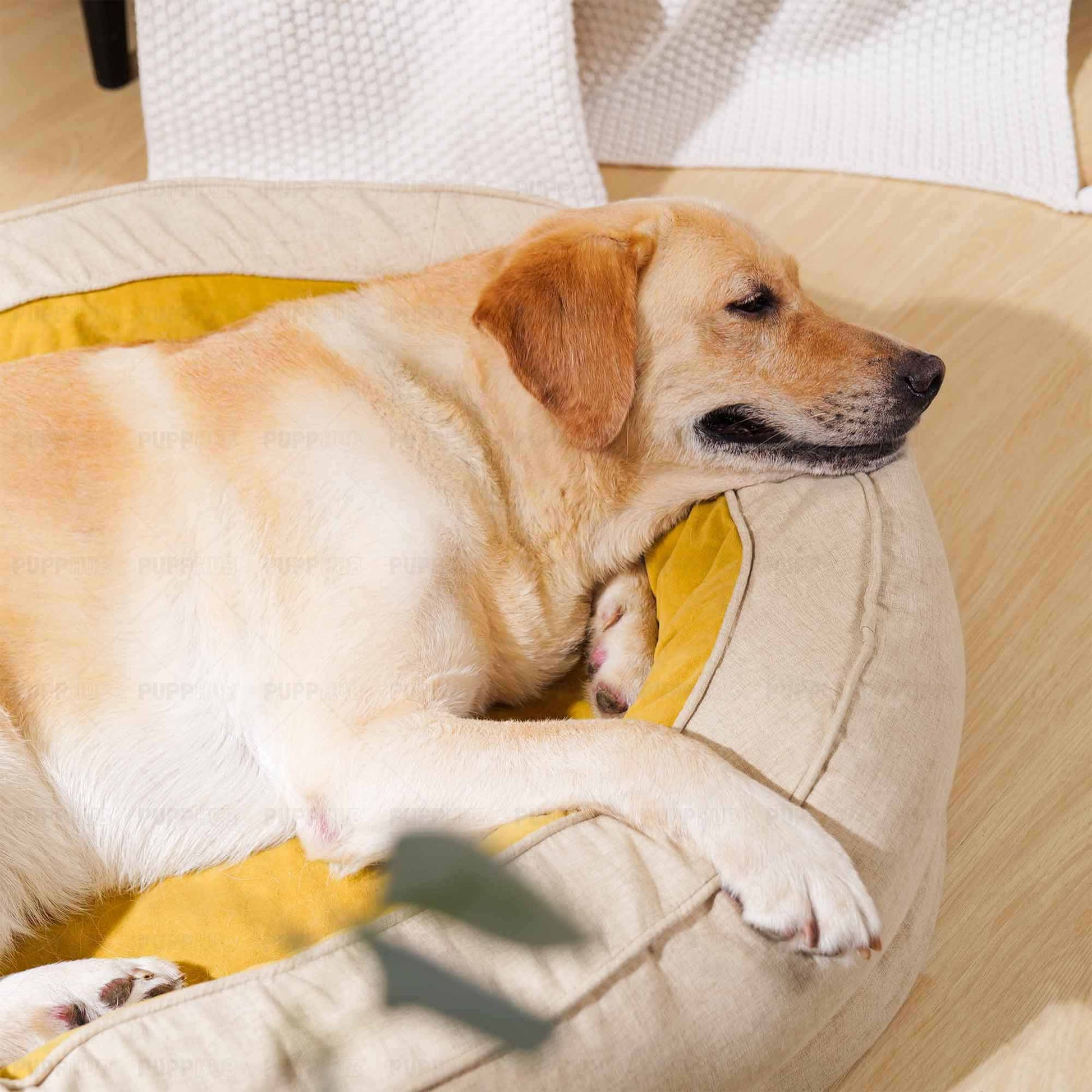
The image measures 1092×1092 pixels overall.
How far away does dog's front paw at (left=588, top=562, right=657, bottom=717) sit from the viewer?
2.07 m

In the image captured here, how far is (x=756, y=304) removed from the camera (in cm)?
191

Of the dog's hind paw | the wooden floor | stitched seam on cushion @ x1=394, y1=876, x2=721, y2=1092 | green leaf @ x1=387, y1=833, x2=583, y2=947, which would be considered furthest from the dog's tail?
the wooden floor

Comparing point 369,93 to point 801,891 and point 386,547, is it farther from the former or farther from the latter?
point 801,891

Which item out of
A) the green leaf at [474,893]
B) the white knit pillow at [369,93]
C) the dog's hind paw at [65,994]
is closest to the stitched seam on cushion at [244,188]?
the white knit pillow at [369,93]

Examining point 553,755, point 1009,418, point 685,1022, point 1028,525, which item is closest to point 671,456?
point 553,755

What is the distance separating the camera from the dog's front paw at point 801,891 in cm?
145

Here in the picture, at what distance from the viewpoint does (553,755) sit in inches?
62.8

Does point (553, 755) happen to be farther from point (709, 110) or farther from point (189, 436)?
point (709, 110)

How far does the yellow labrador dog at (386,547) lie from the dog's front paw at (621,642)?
107mm

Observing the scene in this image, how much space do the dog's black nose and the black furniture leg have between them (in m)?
3.08

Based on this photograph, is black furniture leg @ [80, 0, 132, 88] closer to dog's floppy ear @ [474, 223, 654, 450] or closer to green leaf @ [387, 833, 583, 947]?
dog's floppy ear @ [474, 223, 654, 450]

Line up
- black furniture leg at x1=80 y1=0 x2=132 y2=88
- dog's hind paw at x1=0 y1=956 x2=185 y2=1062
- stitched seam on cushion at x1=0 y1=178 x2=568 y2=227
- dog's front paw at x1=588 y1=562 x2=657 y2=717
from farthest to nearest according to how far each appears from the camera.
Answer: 1. black furniture leg at x1=80 y1=0 x2=132 y2=88
2. stitched seam on cushion at x1=0 y1=178 x2=568 y2=227
3. dog's front paw at x1=588 y1=562 x2=657 y2=717
4. dog's hind paw at x1=0 y1=956 x2=185 y2=1062

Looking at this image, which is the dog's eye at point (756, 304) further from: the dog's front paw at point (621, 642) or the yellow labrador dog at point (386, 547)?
the dog's front paw at point (621, 642)

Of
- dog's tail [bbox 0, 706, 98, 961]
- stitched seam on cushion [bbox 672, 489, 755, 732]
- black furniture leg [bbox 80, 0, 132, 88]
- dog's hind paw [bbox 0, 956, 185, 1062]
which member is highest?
black furniture leg [bbox 80, 0, 132, 88]
